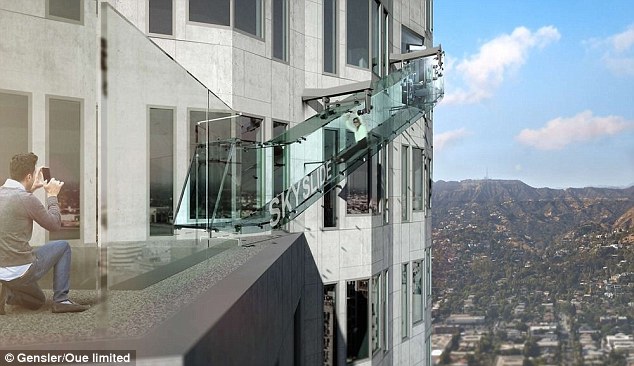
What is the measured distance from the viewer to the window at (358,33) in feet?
64.5

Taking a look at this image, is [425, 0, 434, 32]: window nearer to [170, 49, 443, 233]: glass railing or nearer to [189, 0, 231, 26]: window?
[170, 49, 443, 233]: glass railing

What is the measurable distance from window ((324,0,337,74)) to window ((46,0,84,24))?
1419cm

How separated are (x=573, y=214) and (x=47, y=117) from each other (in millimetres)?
55381

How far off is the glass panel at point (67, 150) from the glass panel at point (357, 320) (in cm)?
1468

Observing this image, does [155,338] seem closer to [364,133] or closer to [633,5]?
[364,133]

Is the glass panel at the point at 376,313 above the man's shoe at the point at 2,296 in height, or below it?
below

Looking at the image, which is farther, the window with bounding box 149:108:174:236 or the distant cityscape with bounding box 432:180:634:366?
the distant cityscape with bounding box 432:180:634:366

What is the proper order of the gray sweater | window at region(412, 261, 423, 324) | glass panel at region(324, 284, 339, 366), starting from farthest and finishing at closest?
window at region(412, 261, 423, 324) → glass panel at region(324, 284, 339, 366) → the gray sweater

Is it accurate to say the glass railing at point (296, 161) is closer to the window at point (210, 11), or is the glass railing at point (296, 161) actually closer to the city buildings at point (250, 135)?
the city buildings at point (250, 135)

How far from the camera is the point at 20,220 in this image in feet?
17.2

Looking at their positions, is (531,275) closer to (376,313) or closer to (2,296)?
(376,313)

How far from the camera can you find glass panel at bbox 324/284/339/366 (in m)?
19.0

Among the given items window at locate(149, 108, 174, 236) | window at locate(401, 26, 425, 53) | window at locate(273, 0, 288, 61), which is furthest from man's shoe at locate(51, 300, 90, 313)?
window at locate(401, 26, 425, 53)

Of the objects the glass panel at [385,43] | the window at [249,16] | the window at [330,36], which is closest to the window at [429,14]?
the glass panel at [385,43]
